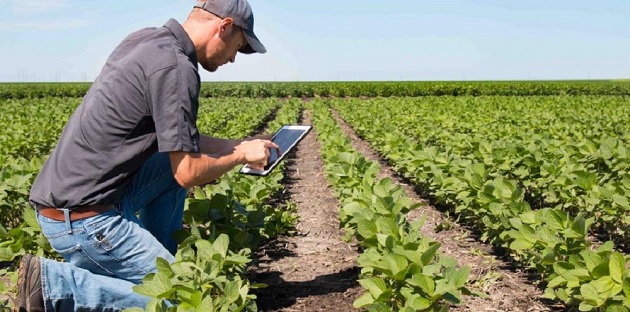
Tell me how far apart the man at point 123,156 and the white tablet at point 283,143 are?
0.40 feet

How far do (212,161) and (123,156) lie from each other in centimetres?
41

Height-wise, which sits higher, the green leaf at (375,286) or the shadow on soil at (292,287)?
the green leaf at (375,286)

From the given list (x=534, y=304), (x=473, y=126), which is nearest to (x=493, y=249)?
(x=534, y=304)

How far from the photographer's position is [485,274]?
14.2 ft

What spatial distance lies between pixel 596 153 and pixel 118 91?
5135mm

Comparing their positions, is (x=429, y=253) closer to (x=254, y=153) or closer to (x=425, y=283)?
(x=425, y=283)

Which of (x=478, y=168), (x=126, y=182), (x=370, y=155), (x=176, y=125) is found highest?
(x=176, y=125)

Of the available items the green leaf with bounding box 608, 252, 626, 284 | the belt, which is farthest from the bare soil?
the belt

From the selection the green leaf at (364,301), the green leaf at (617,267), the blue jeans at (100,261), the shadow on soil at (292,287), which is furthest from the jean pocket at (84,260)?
the green leaf at (617,267)

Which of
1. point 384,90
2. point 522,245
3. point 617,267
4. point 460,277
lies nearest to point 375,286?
point 460,277

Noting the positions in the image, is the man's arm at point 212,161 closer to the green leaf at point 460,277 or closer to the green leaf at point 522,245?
the green leaf at point 460,277

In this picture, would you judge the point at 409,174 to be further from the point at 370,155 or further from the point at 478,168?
the point at 370,155

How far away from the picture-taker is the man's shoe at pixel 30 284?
2.87m

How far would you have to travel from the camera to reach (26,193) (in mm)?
4785
